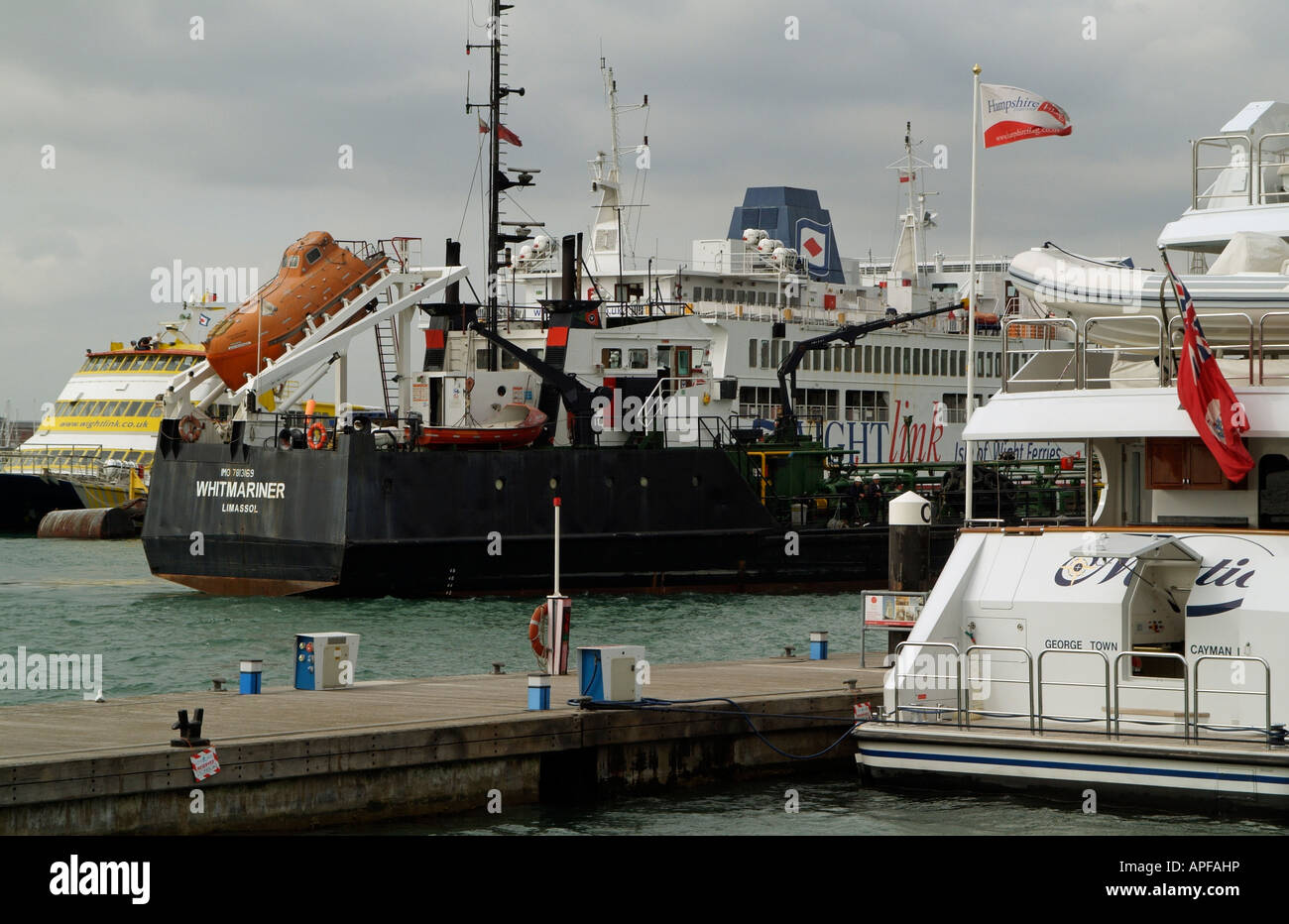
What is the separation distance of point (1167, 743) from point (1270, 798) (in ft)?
2.72

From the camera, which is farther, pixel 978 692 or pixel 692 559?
pixel 692 559

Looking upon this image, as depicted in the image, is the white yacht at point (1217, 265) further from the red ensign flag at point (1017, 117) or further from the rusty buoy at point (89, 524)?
the rusty buoy at point (89, 524)

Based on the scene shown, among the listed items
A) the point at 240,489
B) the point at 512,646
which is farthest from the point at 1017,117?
the point at 240,489

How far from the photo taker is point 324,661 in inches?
594

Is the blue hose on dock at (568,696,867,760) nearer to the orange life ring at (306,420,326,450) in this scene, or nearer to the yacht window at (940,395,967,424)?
the orange life ring at (306,420,326,450)

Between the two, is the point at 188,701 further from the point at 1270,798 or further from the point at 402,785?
the point at 1270,798

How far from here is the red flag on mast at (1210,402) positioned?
1261cm

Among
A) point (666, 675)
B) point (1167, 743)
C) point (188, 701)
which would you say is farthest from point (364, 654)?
point (1167, 743)

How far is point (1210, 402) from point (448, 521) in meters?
19.3

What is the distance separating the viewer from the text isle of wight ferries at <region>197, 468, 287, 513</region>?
29.7 meters

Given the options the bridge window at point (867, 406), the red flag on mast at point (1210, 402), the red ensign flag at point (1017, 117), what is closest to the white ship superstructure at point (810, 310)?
the bridge window at point (867, 406)

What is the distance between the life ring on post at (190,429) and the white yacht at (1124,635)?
20.2 meters

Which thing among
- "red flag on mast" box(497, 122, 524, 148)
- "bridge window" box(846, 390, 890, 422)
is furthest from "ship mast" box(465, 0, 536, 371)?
"bridge window" box(846, 390, 890, 422)
